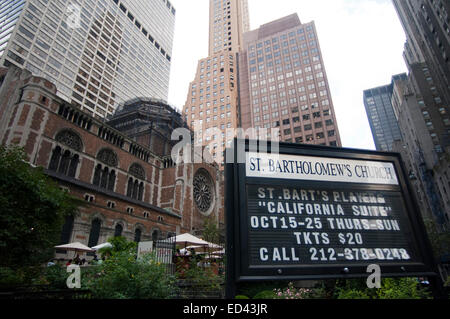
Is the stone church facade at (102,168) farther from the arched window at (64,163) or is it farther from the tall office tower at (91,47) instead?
the tall office tower at (91,47)

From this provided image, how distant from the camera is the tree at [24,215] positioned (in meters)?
10.2

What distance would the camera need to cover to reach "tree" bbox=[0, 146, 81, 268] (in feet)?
33.6

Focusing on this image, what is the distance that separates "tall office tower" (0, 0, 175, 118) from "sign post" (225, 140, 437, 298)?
82.3 m

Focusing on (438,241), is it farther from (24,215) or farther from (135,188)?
(24,215)

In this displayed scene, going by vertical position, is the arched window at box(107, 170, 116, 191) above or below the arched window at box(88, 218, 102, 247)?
above

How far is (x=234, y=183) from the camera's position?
363 cm

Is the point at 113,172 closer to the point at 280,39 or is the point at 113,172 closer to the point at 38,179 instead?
the point at 38,179

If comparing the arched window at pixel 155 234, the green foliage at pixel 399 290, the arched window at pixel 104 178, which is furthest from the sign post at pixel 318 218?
the arched window at pixel 104 178

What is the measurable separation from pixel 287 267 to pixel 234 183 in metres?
1.34

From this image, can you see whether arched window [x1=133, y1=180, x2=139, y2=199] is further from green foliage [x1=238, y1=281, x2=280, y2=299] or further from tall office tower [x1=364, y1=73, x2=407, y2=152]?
tall office tower [x1=364, y1=73, x2=407, y2=152]

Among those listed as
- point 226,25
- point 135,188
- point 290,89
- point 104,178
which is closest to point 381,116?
point 226,25

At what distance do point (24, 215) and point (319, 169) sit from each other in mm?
12755

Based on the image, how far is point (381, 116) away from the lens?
182750 millimetres

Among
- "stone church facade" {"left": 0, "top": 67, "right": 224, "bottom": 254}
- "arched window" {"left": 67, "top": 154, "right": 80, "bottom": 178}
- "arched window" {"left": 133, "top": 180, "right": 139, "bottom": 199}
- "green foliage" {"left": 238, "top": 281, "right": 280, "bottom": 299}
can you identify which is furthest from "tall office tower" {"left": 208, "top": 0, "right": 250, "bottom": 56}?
"green foliage" {"left": 238, "top": 281, "right": 280, "bottom": 299}
